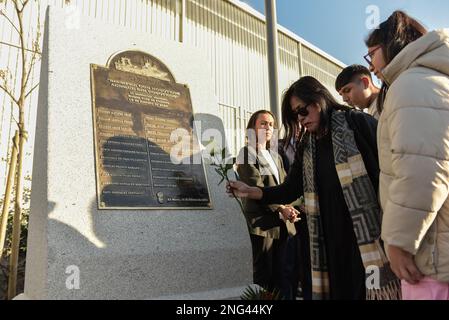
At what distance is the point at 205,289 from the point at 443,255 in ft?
5.41

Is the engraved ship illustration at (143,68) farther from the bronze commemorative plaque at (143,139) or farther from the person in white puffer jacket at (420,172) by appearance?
the person in white puffer jacket at (420,172)

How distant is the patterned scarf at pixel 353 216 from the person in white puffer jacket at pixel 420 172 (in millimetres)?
417

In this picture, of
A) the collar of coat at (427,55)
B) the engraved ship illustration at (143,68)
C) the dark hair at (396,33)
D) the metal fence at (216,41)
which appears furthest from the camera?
the metal fence at (216,41)

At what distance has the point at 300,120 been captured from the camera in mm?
2252

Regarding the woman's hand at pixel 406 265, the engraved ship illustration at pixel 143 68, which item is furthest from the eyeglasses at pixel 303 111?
the engraved ship illustration at pixel 143 68

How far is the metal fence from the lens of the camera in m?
5.91

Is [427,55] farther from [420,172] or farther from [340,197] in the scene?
[340,197]

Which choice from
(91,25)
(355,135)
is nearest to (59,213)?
(91,25)

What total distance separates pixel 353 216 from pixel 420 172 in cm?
71

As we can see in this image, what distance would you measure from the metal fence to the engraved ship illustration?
3.42m

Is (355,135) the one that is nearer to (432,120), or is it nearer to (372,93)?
(432,120)

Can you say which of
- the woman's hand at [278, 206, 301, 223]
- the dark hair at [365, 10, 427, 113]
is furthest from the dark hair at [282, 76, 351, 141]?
the woman's hand at [278, 206, 301, 223]

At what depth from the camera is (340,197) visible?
209cm

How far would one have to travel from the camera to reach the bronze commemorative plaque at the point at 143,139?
8.30 ft
